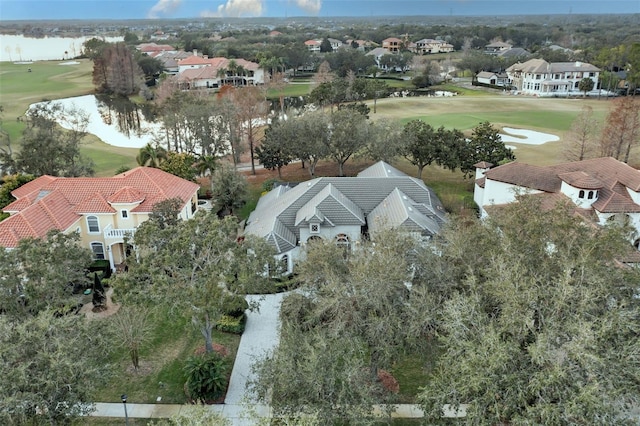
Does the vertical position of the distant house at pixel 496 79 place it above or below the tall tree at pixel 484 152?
below

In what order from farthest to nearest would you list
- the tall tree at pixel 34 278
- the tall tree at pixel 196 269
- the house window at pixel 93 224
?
the house window at pixel 93 224 → the tall tree at pixel 34 278 → the tall tree at pixel 196 269

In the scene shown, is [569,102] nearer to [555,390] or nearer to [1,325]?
[555,390]

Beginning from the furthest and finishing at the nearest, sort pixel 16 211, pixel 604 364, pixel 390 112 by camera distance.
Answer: pixel 390 112 < pixel 16 211 < pixel 604 364

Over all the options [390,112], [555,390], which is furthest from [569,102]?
[555,390]

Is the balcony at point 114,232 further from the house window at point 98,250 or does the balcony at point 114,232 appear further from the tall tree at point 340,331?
the tall tree at point 340,331

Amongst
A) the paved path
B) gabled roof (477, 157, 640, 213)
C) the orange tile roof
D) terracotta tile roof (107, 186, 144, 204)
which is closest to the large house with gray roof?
the paved path

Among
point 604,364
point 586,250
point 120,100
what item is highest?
point 586,250

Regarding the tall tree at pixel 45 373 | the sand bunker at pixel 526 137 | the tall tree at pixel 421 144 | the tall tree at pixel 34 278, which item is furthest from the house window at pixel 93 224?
the sand bunker at pixel 526 137
